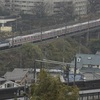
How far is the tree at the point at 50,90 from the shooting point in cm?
516

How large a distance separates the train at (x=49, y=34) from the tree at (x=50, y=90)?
1261 centimetres

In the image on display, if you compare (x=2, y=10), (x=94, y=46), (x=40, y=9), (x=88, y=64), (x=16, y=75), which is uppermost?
(x=40, y=9)

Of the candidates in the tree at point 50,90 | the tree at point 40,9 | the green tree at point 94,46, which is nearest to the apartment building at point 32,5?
the tree at point 40,9

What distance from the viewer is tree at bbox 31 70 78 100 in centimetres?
516

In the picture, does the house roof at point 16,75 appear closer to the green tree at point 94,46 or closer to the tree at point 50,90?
the green tree at point 94,46

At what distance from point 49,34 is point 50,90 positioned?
50.0 ft

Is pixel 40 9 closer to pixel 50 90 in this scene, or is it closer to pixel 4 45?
pixel 4 45

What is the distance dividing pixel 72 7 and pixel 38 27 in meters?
4.25

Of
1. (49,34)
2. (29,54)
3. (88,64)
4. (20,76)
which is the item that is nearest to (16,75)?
(20,76)

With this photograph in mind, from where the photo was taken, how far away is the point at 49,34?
20.4 meters

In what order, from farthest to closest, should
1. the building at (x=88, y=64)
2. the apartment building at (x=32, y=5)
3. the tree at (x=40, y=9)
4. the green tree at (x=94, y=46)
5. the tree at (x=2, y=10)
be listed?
the apartment building at (x=32, y=5) → the tree at (x=2, y=10) → the tree at (x=40, y=9) → the green tree at (x=94, y=46) → the building at (x=88, y=64)

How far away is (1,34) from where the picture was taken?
21406 mm

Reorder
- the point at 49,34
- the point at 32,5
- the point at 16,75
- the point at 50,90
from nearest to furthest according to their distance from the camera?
the point at 50,90
the point at 16,75
the point at 49,34
the point at 32,5

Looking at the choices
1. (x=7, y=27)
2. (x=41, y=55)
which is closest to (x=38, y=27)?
(x=7, y=27)
